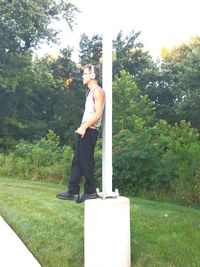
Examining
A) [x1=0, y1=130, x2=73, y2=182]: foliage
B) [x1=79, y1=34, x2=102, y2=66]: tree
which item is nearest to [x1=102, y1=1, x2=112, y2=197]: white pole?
[x1=0, y1=130, x2=73, y2=182]: foliage

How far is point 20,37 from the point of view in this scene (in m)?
26.1

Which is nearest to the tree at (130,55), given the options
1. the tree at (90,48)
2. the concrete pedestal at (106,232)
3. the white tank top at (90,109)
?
the tree at (90,48)

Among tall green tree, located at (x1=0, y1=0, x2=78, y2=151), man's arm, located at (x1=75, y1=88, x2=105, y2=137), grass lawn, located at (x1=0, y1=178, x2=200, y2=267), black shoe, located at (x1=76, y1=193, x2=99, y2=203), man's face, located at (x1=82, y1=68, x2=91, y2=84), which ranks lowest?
grass lawn, located at (x1=0, y1=178, x2=200, y2=267)

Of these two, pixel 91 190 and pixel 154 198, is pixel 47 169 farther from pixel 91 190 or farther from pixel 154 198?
pixel 91 190

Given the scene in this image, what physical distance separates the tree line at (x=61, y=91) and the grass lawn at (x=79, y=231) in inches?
169

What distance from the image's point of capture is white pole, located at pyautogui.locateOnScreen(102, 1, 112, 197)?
13.5 feet

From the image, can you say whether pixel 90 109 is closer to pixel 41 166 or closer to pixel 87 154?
pixel 87 154

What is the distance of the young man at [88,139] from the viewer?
13.6 feet

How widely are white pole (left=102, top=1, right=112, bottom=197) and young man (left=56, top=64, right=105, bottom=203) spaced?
0.08 m

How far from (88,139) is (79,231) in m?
1.91

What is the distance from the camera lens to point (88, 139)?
4188 mm

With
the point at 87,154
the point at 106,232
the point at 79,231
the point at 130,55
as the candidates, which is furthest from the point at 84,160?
the point at 130,55

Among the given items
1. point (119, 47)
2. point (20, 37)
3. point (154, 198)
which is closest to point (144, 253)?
point (154, 198)

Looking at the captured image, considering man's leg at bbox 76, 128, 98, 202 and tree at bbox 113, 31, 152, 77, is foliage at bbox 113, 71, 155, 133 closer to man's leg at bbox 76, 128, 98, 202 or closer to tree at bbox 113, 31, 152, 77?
tree at bbox 113, 31, 152, 77
